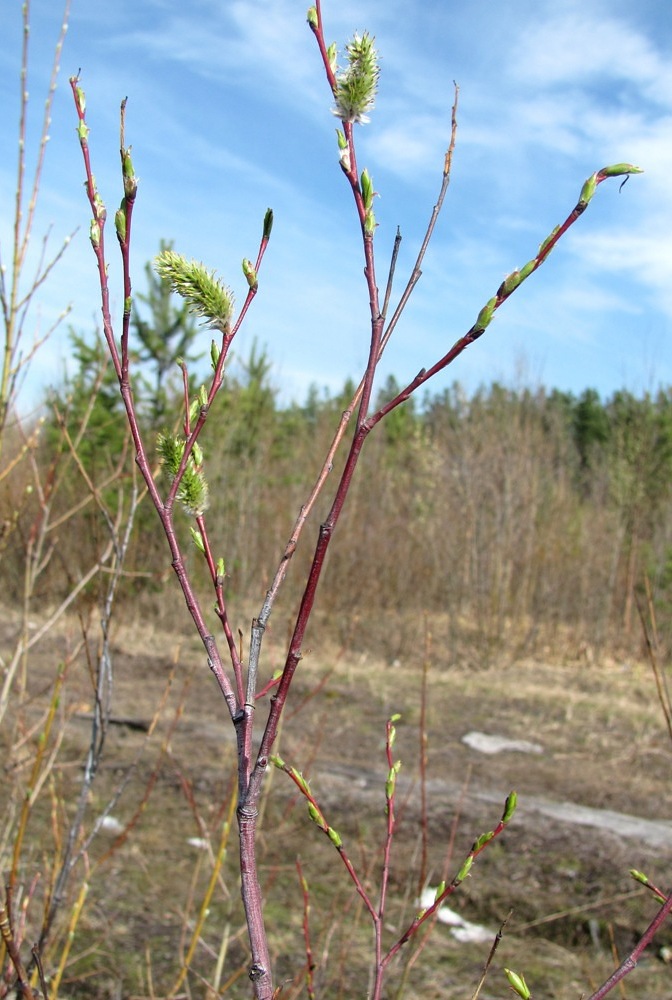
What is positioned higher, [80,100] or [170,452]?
[80,100]

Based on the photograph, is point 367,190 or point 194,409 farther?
point 194,409

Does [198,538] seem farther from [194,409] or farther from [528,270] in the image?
[528,270]

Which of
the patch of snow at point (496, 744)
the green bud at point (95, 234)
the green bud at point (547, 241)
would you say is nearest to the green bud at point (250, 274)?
the green bud at point (95, 234)

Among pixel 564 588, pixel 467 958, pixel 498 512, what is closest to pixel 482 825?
pixel 467 958

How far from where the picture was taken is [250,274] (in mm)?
830

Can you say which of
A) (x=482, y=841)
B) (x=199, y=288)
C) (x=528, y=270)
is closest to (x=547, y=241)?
(x=528, y=270)

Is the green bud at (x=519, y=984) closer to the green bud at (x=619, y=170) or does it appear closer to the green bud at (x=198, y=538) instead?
the green bud at (x=198, y=538)

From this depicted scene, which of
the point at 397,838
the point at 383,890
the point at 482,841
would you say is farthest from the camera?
the point at 397,838

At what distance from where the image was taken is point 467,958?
141 inches

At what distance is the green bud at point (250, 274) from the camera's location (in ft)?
2.71

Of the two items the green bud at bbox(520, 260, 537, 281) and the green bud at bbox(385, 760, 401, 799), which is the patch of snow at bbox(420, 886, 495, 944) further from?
the green bud at bbox(520, 260, 537, 281)

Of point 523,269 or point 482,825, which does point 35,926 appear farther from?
point 523,269

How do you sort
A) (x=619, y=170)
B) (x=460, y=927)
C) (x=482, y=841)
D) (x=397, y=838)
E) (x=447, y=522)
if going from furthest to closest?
1. (x=447, y=522)
2. (x=397, y=838)
3. (x=460, y=927)
4. (x=482, y=841)
5. (x=619, y=170)

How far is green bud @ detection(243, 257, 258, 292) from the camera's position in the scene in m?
0.83
